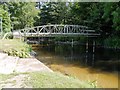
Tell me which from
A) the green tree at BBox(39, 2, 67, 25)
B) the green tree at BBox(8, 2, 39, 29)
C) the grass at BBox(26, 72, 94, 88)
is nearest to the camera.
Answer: the grass at BBox(26, 72, 94, 88)

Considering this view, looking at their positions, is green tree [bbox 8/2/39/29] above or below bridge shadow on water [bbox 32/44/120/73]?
above

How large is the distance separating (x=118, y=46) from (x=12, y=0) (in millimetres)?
17961

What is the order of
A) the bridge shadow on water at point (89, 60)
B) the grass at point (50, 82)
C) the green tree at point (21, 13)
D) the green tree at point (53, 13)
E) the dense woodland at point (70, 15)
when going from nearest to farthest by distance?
1. the grass at point (50, 82)
2. the bridge shadow on water at point (89, 60)
3. the dense woodland at point (70, 15)
4. the green tree at point (21, 13)
5. the green tree at point (53, 13)

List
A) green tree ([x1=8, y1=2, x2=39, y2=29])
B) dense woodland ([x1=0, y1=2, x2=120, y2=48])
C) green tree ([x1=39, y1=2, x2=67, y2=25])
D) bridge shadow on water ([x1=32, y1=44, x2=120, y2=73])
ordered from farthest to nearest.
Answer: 1. green tree ([x1=39, y1=2, x2=67, y2=25])
2. green tree ([x1=8, y1=2, x2=39, y2=29])
3. dense woodland ([x1=0, y1=2, x2=120, y2=48])
4. bridge shadow on water ([x1=32, y1=44, x2=120, y2=73])

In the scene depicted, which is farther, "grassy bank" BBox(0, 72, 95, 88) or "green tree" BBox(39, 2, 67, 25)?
"green tree" BBox(39, 2, 67, 25)

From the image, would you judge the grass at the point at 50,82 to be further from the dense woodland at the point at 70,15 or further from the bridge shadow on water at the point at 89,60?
the dense woodland at the point at 70,15

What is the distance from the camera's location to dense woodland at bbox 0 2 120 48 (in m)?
26.5

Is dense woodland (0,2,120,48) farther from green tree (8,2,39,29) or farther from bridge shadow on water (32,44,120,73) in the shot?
bridge shadow on water (32,44,120,73)

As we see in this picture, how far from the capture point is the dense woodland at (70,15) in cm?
2650

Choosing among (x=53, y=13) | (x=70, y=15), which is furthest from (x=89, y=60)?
(x=53, y=13)

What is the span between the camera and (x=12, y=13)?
38.1 metres

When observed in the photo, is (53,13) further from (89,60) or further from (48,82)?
(48,82)

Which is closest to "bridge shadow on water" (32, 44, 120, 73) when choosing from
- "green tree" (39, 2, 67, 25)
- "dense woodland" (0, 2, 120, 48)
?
"dense woodland" (0, 2, 120, 48)

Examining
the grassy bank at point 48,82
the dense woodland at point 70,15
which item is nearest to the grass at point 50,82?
the grassy bank at point 48,82
